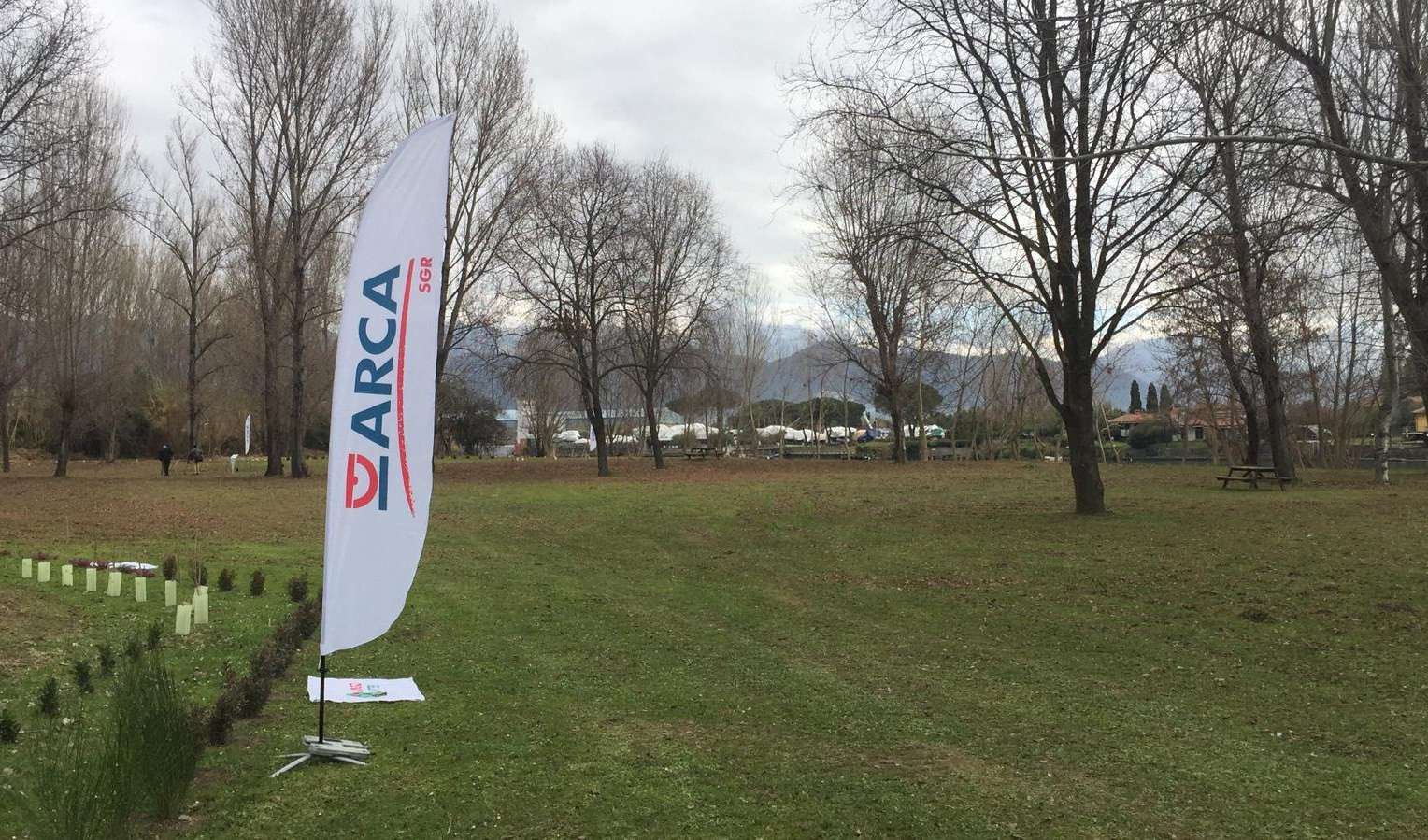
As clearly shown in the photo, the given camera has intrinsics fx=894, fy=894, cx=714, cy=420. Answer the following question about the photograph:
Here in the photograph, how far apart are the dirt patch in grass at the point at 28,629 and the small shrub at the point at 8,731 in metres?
1.37

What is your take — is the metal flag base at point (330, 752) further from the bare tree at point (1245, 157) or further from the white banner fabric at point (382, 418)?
the bare tree at point (1245, 157)

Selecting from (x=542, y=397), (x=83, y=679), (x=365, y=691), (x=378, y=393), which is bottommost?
(x=365, y=691)

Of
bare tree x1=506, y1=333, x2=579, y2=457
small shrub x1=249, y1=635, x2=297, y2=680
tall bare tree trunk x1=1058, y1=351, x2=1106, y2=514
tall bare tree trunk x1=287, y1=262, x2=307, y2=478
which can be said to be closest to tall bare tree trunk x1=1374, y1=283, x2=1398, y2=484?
tall bare tree trunk x1=1058, y1=351, x2=1106, y2=514

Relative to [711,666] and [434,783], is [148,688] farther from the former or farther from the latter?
[711,666]

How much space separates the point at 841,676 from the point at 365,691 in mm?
3510

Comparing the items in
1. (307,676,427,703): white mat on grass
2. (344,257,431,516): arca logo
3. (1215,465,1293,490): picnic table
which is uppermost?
(344,257,431,516): arca logo

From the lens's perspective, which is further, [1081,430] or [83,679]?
[1081,430]

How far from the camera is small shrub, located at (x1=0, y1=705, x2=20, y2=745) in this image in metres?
4.55

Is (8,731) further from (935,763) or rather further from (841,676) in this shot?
(841,676)

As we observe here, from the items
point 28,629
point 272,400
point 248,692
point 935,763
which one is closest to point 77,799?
point 248,692

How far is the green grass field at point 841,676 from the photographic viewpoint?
4293mm

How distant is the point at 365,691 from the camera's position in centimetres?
606

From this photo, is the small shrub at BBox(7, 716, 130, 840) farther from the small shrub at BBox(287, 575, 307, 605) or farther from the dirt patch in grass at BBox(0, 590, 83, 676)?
the small shrub at BBox(287, 575, 307, 605)

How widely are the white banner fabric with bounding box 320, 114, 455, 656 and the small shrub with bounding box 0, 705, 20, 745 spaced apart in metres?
1.59
